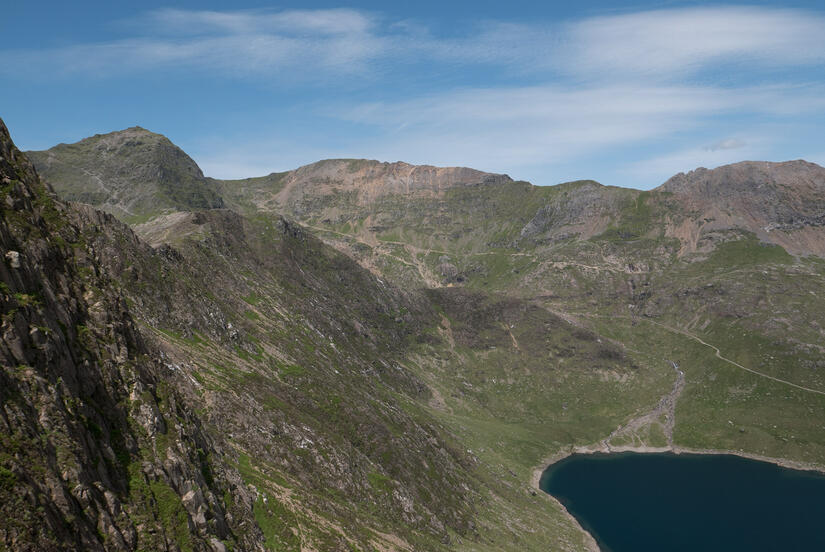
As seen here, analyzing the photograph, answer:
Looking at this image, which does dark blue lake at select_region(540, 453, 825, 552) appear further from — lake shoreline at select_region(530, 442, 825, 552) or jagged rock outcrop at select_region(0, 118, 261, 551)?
jagged rock outcrop at select_region(0, 118, 261, 551)

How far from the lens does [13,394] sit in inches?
1041

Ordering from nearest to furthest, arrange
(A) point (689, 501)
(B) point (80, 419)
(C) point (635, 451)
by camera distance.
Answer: (B) point (80, 419) → (A) point (689, 501) → (C) point (635, 451)

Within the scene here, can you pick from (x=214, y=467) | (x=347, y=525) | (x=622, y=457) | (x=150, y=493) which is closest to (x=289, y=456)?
(x=347, y=525)

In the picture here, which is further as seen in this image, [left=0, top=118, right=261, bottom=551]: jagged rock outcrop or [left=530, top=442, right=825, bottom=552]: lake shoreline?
[left=530, top=442, right=825, bottom=552]: lake shoreline

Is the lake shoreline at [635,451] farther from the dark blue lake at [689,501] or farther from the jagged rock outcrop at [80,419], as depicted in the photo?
the jagged rock outcrop at [80,419]

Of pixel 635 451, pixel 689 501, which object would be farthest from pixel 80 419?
pixel 635 451

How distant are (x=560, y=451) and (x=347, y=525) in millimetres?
148263

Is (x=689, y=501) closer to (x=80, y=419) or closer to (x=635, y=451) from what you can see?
(x=635, y=451)

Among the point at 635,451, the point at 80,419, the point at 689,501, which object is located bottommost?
the point at 689,501

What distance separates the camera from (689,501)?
511ft

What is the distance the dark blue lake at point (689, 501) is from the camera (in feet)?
436

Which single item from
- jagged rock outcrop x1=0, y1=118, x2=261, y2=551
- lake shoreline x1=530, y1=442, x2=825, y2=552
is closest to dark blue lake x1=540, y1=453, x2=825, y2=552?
lake shoreline x1=530, y1=442, x2=825, y2=552

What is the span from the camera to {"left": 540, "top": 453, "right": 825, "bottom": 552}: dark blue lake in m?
133

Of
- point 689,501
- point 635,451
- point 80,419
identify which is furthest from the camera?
point 635,451
